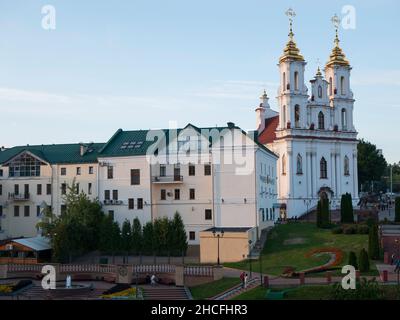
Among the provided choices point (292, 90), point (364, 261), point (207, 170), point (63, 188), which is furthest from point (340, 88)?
point (364, 261)

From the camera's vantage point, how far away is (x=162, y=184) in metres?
54.3

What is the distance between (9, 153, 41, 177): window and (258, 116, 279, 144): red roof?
1267 inches

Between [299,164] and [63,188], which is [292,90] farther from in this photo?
[63,188]

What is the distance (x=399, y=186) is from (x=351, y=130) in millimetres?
64462

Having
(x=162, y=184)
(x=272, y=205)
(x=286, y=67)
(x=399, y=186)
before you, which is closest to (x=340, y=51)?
(x=286, y=67)

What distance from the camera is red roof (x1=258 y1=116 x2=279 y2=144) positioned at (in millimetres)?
80081

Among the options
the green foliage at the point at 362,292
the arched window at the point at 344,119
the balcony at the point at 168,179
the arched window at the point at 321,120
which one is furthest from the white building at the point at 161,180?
the arched window at the point at 344,119

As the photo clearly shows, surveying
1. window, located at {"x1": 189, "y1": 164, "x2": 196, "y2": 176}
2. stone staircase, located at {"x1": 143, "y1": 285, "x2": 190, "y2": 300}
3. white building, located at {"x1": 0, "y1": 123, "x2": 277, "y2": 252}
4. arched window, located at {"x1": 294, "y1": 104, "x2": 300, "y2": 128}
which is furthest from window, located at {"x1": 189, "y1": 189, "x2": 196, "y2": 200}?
arched window, located at {"x1": 294, "y1": 104, "x2": 300, "y2": 128}

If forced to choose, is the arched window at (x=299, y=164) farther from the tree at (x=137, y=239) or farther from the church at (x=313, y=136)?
the tree at (x=137, y=239)

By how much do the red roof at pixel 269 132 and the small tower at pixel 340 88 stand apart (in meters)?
8.39

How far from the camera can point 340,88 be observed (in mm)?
80188

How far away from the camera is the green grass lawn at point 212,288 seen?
3647 centimetres

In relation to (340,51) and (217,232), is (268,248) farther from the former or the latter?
(340,51)
